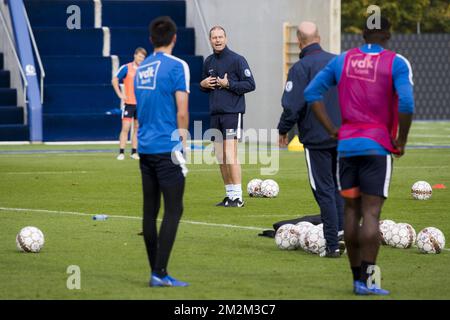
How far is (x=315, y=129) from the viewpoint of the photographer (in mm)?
11898

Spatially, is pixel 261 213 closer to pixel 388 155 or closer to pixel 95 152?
pixel 388 155

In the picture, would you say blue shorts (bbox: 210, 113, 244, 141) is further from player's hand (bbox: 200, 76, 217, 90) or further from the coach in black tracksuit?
the coach in black tracksuit

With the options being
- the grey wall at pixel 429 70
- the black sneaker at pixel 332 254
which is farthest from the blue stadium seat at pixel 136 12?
the black sneaker at pixel 332 254

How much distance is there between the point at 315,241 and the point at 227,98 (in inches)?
216

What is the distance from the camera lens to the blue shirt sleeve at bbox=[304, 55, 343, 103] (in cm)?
973

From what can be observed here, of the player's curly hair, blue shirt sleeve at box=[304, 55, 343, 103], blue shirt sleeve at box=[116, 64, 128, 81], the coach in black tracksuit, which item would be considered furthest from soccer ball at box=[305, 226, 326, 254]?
blue shirt sleeve at box=[116, 64, 128, 81]

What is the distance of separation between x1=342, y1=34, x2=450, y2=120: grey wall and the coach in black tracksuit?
119 ft

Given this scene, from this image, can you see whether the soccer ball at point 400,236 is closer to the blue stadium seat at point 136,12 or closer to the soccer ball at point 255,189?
the soccer ball at point 255,189

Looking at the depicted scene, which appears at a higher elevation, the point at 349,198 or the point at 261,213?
the point at 349,198

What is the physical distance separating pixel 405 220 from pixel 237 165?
299cm

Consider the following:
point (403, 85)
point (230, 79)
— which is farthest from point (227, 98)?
point (403, 85)

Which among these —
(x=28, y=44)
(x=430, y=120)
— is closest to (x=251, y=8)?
(x=28, y=44)

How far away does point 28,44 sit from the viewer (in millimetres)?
33594

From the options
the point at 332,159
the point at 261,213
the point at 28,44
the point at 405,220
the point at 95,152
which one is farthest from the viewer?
the point at 28,44
